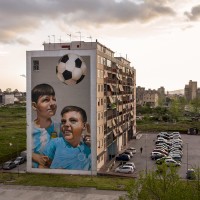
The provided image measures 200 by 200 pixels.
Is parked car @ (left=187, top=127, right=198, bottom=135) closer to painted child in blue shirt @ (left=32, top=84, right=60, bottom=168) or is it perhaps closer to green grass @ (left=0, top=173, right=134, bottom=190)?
green grass @ (left=0, top=173, right=134, bottom=190)

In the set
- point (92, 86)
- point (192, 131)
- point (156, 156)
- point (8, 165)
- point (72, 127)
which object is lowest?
point (8, 165)

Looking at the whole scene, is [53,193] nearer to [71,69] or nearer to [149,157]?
[71,69]

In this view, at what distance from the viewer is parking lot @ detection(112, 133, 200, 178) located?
59.1 meters

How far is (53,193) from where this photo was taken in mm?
45656

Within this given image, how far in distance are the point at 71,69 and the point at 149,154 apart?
27103mm

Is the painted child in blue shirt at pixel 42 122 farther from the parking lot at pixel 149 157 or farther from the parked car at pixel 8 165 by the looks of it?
the parked car at pixel 8 165

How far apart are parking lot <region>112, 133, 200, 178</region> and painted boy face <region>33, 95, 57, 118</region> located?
47.0 ft

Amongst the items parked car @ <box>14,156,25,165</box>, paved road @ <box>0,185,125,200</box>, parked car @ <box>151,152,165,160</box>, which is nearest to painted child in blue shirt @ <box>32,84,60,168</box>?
parked car @ <box>14,156,25,165</box>

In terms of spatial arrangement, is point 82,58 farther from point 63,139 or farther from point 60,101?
point 63,139

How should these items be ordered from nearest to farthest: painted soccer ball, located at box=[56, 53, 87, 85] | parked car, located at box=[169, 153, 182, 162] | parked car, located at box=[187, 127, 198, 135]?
painted soccer ball, located at box=[56, 53, 87, 85] < parked car, located at box=[169, 153, 182, 162] < parked car, located at box=[187, 127, 198, 135]

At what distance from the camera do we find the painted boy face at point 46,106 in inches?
2184

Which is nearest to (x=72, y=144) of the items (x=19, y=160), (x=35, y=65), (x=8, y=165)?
(x=8, y=165)

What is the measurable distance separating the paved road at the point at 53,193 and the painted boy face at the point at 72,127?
31.6ft

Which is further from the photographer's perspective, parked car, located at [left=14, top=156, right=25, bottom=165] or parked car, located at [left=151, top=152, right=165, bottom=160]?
parked car, located at [left=151, top=152, right=165, bottom=160]
